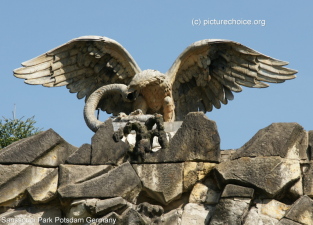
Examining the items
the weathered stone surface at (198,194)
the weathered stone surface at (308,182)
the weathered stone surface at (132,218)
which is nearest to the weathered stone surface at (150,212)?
the weathered stone surface at (132,218)

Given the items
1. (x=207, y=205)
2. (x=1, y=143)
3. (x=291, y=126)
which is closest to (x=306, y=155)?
(x=291, y=126)

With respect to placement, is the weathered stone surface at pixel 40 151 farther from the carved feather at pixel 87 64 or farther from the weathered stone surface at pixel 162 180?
the carved feather at pixel 87 64

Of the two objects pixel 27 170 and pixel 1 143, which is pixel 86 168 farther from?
pixel 1 143

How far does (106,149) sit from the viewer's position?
15516 mm

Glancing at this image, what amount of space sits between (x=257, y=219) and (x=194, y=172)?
111cm

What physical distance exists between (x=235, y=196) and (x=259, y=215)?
1.28 feet

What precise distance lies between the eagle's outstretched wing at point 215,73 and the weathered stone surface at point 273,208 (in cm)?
395

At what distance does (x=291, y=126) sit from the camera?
15398 millimetres

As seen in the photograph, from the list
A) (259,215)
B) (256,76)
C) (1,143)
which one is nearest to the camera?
(259,215)

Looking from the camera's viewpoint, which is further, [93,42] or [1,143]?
[1,143]

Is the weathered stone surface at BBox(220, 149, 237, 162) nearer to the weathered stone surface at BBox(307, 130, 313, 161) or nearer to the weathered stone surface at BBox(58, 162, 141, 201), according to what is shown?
the weathered stone surface at BBox(307, 130, 313, 161)

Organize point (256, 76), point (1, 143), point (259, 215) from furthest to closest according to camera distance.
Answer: point (1, 143)
point (256, 76)
point (259, 215)

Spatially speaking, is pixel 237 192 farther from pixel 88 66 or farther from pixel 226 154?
pixel 88 66

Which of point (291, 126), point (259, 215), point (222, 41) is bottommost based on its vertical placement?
point (259, 215)
